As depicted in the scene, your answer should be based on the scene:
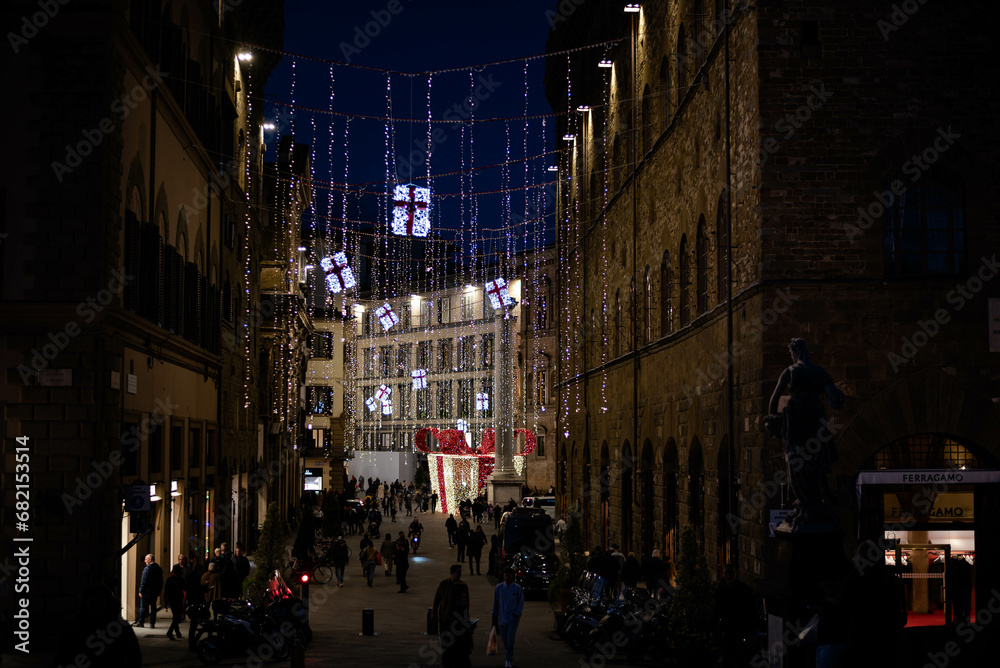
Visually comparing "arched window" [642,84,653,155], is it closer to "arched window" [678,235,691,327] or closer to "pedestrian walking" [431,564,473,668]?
"arched window" [678,235,691,327]

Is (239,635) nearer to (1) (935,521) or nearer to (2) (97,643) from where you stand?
(2) (97,643)

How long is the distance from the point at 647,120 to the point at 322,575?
50.7ft

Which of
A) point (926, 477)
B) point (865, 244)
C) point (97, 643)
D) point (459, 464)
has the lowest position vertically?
point (459, 464)

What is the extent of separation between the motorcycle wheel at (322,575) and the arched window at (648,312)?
1108 cm

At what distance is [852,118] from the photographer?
1795 cm

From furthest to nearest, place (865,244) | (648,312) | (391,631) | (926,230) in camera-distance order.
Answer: (648,312) < (391,631) < (926,230) < (865,244)

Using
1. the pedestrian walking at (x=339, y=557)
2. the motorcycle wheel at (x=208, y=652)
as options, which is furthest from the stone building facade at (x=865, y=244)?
the pedestrian walking at (x=339, y=557)

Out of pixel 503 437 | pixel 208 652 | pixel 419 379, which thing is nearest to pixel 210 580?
pixel 208 652

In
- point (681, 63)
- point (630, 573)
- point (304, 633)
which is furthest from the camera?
point (681, 63)

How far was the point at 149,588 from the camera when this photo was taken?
2041cm

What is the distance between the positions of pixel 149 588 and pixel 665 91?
1625 cm

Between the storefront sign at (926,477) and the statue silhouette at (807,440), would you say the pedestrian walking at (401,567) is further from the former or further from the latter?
the statue silhouette at (807,440)

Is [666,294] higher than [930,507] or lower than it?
higher

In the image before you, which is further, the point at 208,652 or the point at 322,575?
the point at 322,575
